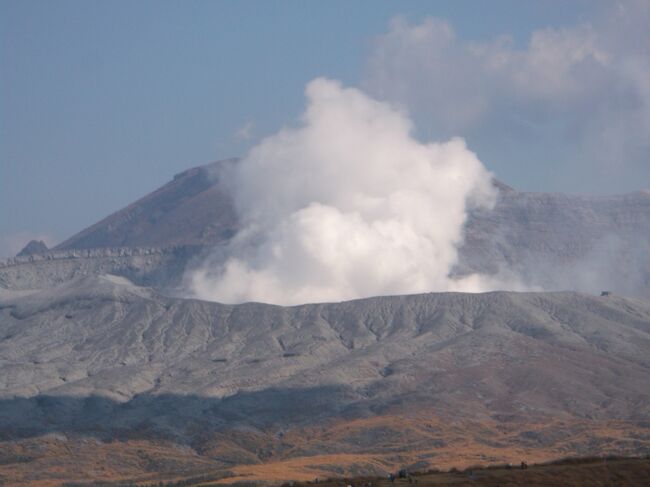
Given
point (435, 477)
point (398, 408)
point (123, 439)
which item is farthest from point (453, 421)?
point (435, 477)

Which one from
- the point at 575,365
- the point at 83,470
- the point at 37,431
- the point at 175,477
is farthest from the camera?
the point at 575,365

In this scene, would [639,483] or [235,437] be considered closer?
[639,483]

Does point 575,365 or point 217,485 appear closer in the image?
point 217,485

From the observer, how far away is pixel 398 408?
588 ft

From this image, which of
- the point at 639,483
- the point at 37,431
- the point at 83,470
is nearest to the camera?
the point at 639,483

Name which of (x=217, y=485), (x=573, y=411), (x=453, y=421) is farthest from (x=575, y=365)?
(x=217, y=485)

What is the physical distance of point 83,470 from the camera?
497 ft

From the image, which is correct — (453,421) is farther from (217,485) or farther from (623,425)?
(217,485)

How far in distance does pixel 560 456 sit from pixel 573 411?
32972 millimetres

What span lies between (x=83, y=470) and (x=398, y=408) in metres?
48.8

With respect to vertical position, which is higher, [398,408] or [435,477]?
[398,408]

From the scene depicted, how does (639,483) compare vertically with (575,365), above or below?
below

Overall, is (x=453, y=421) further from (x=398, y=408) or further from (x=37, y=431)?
(x=37, y=431)

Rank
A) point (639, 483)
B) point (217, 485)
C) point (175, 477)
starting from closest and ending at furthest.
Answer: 1. point (639, 483)
2. point (217, 485)
3. point (175, 477)
